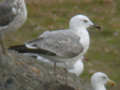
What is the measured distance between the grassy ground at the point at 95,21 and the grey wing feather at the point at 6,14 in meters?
7.59

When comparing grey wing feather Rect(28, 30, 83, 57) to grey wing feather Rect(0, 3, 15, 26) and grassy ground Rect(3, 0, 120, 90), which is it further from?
grassy ground Rect(3, 0, 120, 90)

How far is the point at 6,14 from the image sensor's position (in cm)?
785

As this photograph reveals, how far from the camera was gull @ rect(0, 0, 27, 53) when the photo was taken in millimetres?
7613

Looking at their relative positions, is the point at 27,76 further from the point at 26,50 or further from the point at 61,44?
the point at 61,44

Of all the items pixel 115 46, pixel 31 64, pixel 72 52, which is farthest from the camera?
pixel 115 46

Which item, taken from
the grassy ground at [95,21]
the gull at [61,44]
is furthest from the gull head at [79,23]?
the grassy ground at [95,21]

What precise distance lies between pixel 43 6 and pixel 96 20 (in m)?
3.66

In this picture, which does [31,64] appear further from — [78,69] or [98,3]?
[98,3]

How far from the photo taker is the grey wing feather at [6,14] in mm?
7691

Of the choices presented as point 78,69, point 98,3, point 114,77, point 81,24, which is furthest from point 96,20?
point 81,24

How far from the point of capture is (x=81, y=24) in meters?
9.95

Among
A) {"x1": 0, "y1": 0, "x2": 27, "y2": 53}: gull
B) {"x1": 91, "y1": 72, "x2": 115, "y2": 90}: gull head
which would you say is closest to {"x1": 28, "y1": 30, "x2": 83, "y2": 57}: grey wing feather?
{"x1": 0, "y1": 0, "x2": 27, "y2": 53}: gull

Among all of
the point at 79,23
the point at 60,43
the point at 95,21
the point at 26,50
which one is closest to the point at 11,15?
the point at 26,50

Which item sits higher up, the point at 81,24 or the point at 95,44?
the point at 81,24
